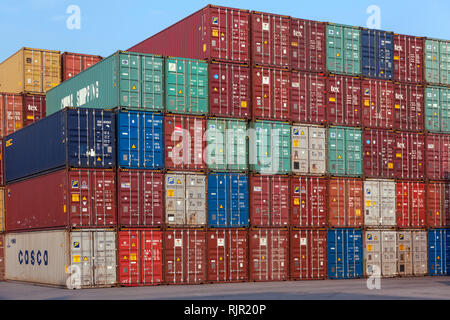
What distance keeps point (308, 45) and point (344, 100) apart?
3.57m

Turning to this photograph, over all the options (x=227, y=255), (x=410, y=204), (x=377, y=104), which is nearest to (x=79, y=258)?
(x=227, y=255)

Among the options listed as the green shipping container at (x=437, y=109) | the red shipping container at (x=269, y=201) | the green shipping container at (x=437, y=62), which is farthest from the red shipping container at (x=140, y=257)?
the green shipping container at (x=437, y=62)

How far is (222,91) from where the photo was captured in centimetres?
3794

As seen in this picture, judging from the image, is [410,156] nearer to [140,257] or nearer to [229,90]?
[229,90]

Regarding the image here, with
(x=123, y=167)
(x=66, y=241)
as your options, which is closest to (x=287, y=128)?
(x=123, y=167)

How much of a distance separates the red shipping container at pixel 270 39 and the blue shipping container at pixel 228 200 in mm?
6199

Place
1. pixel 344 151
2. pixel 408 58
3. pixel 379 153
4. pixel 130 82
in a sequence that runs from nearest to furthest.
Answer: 1. pixel 130 82
2. pixel 344 151
3. pixel 379 153
4. pixel 408 58

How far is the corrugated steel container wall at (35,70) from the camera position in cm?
4616

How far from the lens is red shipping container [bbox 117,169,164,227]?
3522 centimetres

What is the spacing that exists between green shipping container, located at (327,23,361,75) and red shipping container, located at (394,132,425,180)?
4749mm

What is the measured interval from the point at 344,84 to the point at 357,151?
368 cm

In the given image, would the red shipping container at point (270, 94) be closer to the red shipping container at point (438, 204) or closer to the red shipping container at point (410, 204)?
the red shipping container at point (410, 204)

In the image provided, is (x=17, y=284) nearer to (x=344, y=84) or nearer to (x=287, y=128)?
(x=287, y=128)

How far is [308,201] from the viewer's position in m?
39.7
